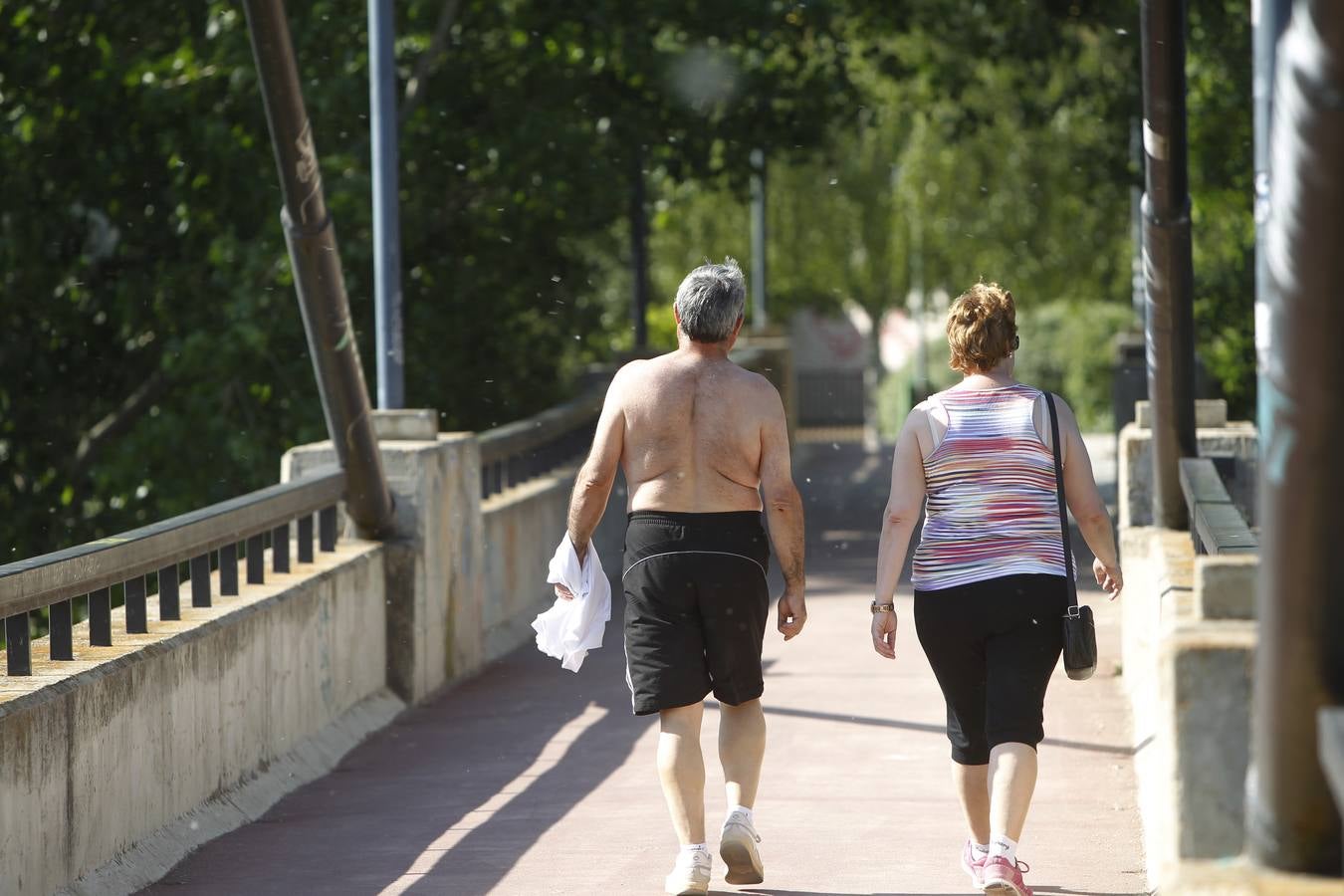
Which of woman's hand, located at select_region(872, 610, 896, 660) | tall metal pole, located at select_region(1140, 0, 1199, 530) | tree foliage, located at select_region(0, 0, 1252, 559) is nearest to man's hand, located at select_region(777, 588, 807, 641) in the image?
woman's hand, located at select_region(872, 610, 896, 660)

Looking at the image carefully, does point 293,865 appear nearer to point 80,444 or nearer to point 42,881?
point 42,881

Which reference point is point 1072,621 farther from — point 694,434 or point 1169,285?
point 1169,285

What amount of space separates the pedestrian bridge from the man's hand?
2.45 ft

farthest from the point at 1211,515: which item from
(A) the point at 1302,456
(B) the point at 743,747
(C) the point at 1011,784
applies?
(A) the point at 1302,456

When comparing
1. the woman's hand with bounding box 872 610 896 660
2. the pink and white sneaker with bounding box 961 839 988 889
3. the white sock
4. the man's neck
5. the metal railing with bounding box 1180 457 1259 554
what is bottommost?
the pink and white sneaker with bounding box 961 839 988 889

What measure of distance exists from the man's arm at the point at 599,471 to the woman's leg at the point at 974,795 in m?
1.27

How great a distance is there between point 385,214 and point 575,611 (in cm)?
519

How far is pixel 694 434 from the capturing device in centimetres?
591

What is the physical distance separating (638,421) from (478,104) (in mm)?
11984

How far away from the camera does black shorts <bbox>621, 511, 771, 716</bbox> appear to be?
19.3ft

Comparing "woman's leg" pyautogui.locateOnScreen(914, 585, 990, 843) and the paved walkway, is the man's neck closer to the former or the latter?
"woman's leg" pyautogui.locateOnScreen(914, 585, 990, 843)

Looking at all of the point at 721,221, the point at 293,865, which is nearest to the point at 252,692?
the point at 293,865

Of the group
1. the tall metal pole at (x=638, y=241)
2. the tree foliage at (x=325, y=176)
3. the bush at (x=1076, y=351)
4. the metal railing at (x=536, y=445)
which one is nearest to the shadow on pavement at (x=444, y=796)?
the metal railing at (x=536, y=445)

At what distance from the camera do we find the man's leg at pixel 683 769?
5.89m
